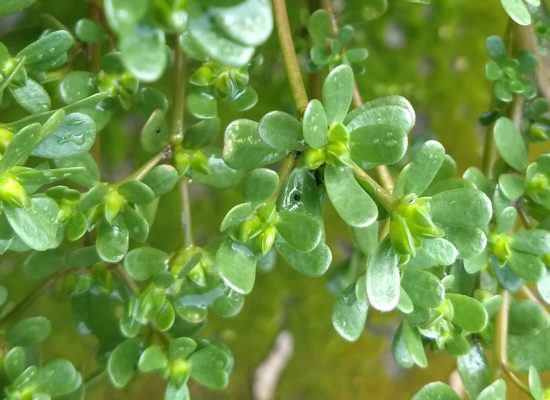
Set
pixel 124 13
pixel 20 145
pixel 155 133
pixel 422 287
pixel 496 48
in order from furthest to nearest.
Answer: pixel 496 48
pixel 155 133
pixel 422 287
pixel 20 145
pixel 124 13

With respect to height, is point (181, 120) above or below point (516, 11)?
below

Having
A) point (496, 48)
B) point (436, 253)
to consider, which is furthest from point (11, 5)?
point (496, 48)

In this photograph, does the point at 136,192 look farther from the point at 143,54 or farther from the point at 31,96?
the point at 143,54

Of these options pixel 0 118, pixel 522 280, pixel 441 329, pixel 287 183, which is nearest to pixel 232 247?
pixel 287 183

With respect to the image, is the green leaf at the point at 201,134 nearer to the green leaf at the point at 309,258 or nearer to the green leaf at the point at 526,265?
the green leaf at the point at 309,258

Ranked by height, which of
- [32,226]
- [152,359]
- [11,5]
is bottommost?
[152,359]

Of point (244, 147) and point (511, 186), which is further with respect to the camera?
point (511, 186)

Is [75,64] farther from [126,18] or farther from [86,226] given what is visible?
[126,18]
